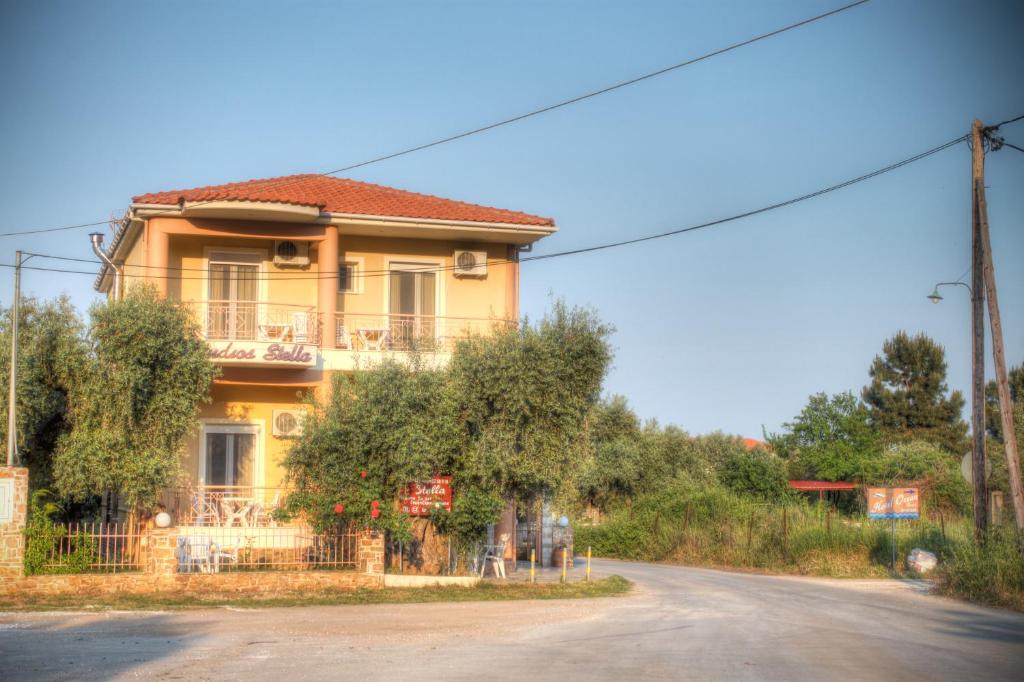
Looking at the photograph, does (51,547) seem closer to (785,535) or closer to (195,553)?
(195,553)

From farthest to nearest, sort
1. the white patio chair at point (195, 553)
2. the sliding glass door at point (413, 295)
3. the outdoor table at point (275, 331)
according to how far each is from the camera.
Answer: the sliding glass door at point (413, 295), the outdoor table at point (275, 331), the white patio chair at point (195, 553)

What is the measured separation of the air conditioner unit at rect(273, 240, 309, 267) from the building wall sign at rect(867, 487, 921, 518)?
47.8ft

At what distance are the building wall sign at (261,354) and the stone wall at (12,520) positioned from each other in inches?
198

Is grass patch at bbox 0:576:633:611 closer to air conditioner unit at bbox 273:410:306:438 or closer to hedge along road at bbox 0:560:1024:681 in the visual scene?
hedge along road at bbox 0:560:1024:681

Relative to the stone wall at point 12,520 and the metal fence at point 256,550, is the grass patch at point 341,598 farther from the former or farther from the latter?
the metal fence at point 256,550

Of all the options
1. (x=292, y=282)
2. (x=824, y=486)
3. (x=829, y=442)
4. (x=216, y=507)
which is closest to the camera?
(x=216, y=507)

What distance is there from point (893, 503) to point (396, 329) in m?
12.5

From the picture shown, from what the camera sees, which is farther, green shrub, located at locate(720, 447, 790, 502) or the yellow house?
green shrub, located at locate(720, 447, 790, 502)

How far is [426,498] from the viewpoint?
67.0 ft

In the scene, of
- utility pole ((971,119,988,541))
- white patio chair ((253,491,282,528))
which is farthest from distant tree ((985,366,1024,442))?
white patio chair ((253,491,282,528))

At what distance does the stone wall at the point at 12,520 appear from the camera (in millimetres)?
17828

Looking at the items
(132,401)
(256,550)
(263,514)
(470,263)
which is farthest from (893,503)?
(132,401)

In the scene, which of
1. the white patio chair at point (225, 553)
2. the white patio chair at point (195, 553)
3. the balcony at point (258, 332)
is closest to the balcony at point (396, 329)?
the balcony at point (258, 332)

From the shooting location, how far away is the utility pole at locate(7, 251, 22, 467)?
720 inches
